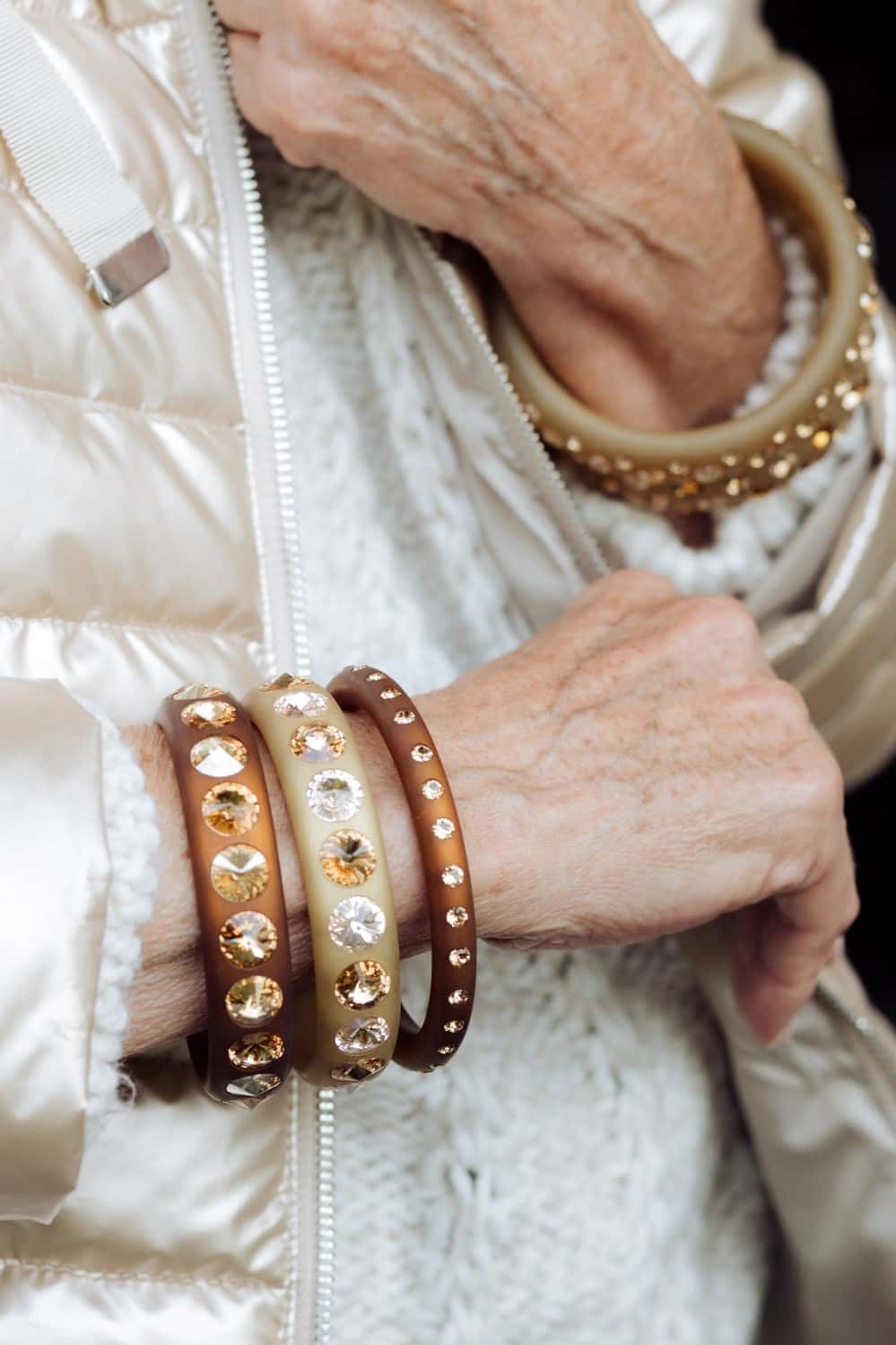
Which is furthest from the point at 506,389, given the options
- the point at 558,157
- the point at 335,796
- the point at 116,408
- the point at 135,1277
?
the point at 135,1277

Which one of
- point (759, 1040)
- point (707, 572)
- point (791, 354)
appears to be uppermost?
point (791, 354)

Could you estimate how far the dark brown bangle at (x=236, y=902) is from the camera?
0.45 meters

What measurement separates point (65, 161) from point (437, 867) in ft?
1.27

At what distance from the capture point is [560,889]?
57 centimetres

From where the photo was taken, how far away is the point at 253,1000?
459 mm

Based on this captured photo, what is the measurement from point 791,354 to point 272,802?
A: 0.47 m

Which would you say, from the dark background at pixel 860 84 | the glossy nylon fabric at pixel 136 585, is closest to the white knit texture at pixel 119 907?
the glossy nylon fabric at pixel 136 585

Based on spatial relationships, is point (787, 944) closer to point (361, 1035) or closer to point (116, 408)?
point (361, 1035)

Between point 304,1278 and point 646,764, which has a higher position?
point 646,764

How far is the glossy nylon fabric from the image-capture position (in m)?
0.55

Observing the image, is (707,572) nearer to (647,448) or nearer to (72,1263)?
(647,448)

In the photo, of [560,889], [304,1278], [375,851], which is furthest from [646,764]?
[304,1278]

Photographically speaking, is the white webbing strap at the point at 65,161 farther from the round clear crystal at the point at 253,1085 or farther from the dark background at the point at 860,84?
the dark background at the point at 860,84

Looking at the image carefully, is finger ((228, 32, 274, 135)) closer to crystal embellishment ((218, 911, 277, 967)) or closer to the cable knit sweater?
the cable knit sweater
